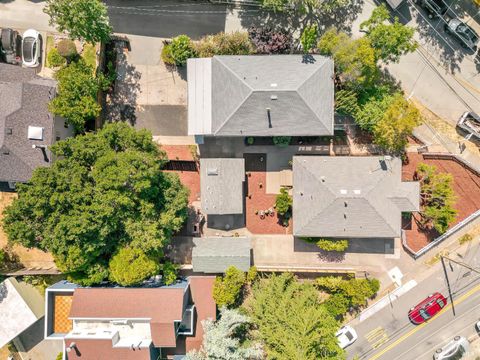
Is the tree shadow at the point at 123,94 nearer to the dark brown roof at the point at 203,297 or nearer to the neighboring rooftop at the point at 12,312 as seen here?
the dark brown roof at the point at 203,297

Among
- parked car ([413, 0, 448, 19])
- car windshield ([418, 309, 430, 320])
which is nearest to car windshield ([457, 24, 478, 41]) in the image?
parked car ([413, 0, 448, 19])

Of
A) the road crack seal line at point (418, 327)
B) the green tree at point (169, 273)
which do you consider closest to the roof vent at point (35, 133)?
the green tree at point (169, 273)

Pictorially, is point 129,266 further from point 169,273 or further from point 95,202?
point 95,202

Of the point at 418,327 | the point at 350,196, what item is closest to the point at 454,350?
the point at 418,327

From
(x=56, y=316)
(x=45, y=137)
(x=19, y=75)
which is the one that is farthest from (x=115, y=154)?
(x=56, y=316)

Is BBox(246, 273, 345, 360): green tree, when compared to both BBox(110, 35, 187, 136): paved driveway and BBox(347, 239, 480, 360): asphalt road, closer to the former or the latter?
BBox(347, 239, 480, 360): asphalt road
